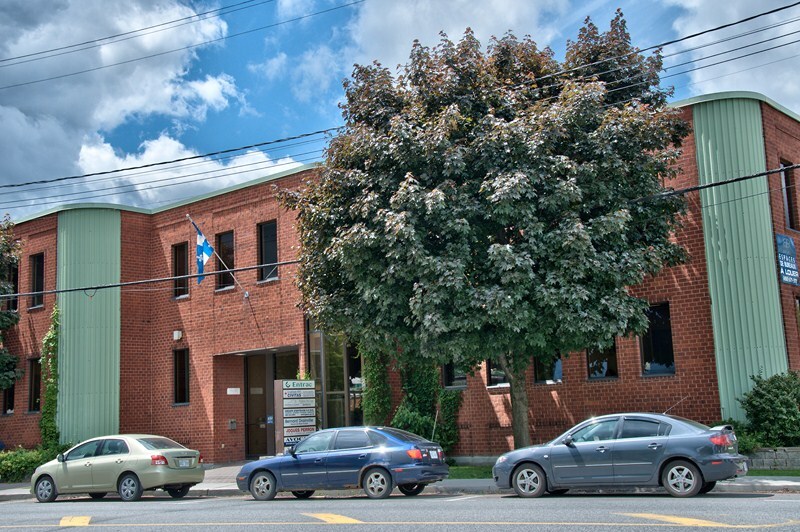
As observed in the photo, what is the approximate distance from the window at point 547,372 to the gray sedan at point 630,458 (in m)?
6.33

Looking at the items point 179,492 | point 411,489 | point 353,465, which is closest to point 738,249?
point 411,489

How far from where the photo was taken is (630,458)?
46.3 feet

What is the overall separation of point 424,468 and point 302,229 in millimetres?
6053

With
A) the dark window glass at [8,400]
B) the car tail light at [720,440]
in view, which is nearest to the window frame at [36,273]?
the dark window glass at [8,400]

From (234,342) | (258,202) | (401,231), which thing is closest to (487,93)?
(401,231)

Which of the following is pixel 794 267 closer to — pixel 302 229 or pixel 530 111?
pixel 530 111

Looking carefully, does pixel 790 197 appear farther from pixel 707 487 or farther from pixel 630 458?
pixel 630 458

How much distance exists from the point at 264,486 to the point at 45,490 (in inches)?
246

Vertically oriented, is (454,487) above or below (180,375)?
below

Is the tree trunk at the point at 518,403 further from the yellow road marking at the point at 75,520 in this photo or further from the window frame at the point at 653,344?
the yellow road marking at the point at 75,520

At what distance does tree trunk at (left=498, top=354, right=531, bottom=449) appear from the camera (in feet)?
60.1

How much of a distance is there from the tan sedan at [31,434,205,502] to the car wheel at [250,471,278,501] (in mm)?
2486

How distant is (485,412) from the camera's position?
2227cm

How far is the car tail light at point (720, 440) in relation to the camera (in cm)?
1353
